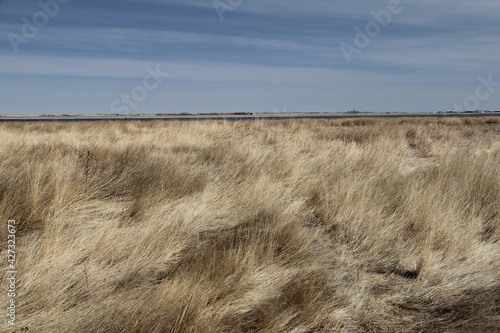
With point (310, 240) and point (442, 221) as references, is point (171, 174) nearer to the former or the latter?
point (310, 240)

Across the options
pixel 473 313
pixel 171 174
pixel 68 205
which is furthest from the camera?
pixel 171 174

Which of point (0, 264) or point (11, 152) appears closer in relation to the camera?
point (0, 264)

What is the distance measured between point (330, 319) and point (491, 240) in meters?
2.36

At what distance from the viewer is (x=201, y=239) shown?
143 inches

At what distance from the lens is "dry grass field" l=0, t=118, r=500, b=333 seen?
2.44m

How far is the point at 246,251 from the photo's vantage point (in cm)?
320

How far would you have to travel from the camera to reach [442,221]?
159 inches

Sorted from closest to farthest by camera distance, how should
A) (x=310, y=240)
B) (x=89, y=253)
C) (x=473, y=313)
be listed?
(x=473, y=313) → (x=89, y=253) → (x=310, y=240)

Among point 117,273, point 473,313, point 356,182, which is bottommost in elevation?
point 473,313

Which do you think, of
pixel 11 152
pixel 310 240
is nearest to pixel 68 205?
pixel 310 240

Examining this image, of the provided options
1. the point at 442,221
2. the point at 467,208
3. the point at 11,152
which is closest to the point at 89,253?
the point at 442,221

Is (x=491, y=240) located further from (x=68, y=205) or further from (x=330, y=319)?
(x=68, y=205)

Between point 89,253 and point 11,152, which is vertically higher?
point 11,152

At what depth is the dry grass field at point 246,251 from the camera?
2.44 meters
